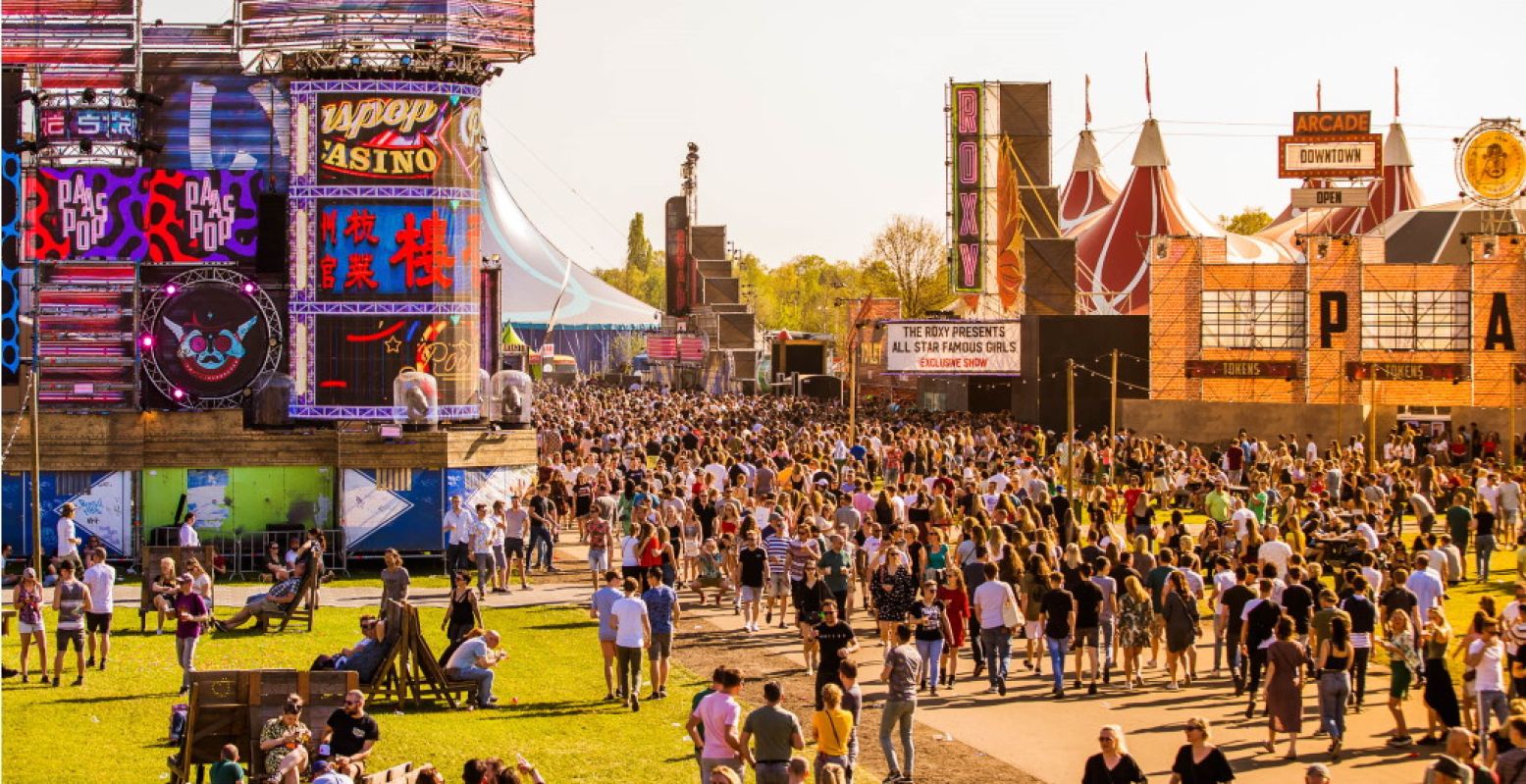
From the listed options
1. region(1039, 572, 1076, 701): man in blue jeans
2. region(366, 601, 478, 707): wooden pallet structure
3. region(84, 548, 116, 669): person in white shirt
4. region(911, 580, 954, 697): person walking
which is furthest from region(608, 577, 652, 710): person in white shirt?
region(84, 548, 116, 669): person in white shirt

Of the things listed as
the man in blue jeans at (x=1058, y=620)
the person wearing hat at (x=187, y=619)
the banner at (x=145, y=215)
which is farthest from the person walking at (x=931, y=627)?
the banner at (x=145, y=215)

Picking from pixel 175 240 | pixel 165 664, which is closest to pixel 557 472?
pixel 175 240

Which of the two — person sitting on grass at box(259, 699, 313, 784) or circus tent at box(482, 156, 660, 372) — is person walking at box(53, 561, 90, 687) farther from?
circus tent at box(482, 156, 660, 372)

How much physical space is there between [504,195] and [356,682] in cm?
8292

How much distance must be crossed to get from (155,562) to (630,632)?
915 cm

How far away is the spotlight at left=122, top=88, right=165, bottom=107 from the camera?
108 ft

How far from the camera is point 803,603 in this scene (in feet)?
64.3

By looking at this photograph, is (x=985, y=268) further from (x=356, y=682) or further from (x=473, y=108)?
(x=356, y=682)

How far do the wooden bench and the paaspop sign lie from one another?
31.0 metres

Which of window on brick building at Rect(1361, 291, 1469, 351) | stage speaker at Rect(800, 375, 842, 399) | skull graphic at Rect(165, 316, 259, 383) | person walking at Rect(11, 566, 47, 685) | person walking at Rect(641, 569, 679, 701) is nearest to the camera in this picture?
person walking at Rect(641, 569, 679, 701)

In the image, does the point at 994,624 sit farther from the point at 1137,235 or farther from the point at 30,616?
the point at 1137,235

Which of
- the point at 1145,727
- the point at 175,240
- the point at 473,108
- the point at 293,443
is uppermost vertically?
the point at 473,108

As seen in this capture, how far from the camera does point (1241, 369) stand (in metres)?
50.1

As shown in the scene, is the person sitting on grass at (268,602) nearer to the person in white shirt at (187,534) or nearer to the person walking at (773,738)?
the person in white shirt at (187,534)
